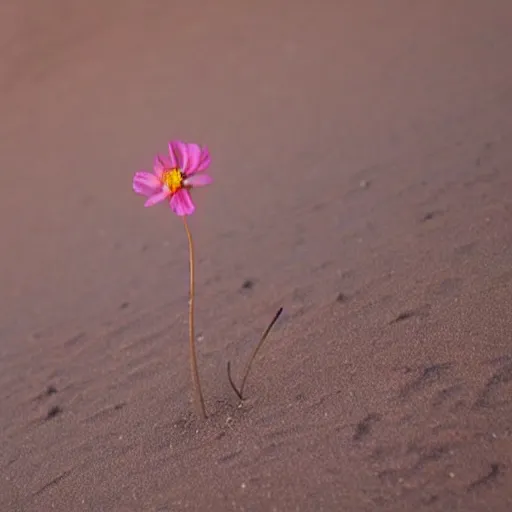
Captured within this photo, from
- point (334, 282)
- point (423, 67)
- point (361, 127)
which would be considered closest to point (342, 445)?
point (334, 282)

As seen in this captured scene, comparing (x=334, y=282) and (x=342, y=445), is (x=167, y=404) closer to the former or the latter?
(x=342, y=445)

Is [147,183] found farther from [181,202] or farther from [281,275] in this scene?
[281,275]

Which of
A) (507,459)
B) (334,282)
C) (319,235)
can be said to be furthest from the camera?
(319,235)

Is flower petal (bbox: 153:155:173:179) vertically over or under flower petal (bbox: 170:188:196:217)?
over

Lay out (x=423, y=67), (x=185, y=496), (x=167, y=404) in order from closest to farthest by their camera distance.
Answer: (x=185, y=496), (x=167, y=404), (x=423, y=67)

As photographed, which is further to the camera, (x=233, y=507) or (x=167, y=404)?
(x=167, y=404)


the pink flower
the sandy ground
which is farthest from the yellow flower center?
the sandy ground

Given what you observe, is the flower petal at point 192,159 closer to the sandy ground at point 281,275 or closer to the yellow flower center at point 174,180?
the yellow flower center at point 174,180

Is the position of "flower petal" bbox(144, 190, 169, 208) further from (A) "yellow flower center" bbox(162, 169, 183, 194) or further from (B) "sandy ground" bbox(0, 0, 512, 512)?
(B) "sandy ground" bbox(0, 0, 512, 512)
